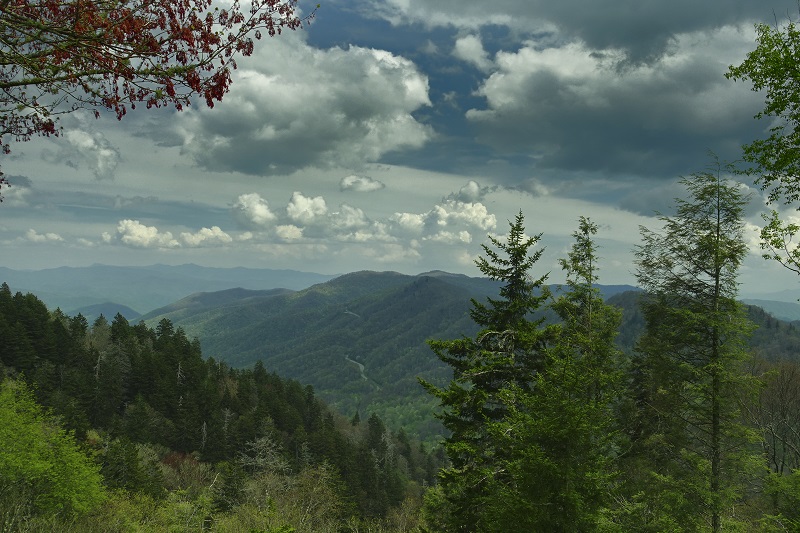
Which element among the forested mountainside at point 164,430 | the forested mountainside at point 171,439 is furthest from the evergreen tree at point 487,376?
the forested mountainside at point 164,430

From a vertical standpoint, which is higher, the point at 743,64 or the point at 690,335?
the point at 743,64

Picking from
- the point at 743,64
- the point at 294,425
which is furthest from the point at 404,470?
the point at 743,64

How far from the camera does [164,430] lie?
210ft

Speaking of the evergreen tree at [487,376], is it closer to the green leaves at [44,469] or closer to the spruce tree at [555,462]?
the spruce tree at [555,462]

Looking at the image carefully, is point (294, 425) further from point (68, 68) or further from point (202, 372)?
point (68, 68)

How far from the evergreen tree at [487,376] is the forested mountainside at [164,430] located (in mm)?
18168

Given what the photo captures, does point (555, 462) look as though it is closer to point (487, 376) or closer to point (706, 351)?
point (487, 376)

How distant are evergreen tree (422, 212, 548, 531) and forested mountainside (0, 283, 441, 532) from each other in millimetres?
18168

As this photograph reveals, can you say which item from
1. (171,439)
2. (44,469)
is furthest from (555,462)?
(171,439)

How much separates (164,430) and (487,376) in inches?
2584

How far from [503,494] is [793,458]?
36.2 meters

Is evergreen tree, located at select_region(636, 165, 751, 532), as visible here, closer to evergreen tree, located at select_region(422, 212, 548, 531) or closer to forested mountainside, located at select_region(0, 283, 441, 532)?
evergreen tree, located at select_region(422, 212, 548, 531)

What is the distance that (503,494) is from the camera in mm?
10453

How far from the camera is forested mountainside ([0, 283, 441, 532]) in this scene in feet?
99.2
